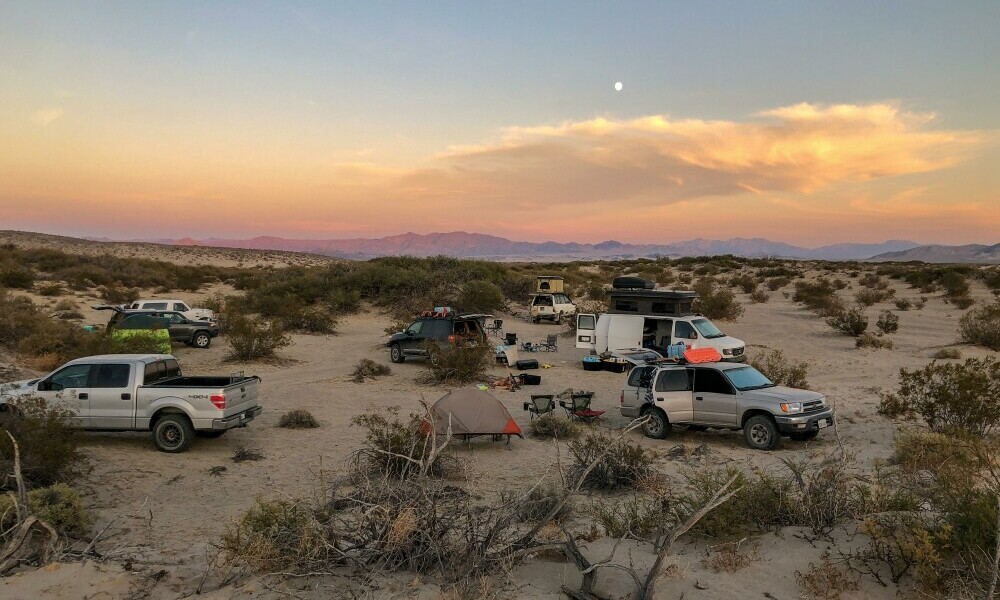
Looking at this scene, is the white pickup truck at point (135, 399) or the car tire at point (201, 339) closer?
the white pickup truck at point (135, 399)

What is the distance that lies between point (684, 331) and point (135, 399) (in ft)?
47.6

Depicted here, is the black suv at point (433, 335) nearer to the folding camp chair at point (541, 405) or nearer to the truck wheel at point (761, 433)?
the folding camp chair at point (541, 405)

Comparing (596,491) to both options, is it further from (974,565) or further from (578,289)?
(578,289)

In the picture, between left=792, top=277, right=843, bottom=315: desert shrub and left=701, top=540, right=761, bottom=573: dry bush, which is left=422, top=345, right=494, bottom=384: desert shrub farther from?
left=792, top=277, right=843, bottom=315: desert shrub

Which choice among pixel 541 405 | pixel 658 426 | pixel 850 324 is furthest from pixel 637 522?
pixel 850 324

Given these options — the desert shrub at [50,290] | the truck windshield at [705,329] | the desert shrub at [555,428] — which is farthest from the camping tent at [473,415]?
the desert shrub at [50,290]

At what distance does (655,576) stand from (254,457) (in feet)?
26.6

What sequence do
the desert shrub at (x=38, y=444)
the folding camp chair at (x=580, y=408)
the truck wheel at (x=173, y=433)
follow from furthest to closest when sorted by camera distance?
the folding camp chair at (x=580, y=408) < the truck wheel at (x=173, y=433) < the desert shrub at (x=38, y=444)

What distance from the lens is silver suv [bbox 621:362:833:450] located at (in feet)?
34.5

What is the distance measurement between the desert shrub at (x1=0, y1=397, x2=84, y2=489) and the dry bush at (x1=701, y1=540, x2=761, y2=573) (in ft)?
28.1

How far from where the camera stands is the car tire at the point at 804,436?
10.5 metres

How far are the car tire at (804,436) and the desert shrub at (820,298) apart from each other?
20676 millimetres

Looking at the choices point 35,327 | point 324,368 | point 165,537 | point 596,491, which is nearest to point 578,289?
point 324,368

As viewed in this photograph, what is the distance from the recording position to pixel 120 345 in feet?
56.5
